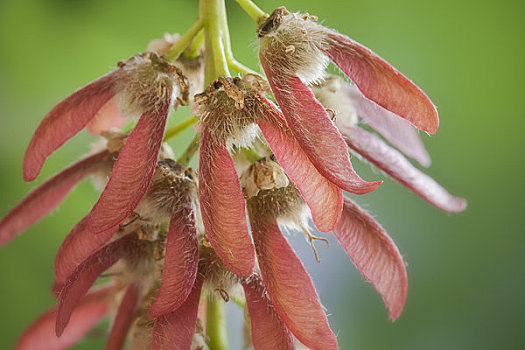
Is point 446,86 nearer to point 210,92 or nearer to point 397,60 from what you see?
point 397,60

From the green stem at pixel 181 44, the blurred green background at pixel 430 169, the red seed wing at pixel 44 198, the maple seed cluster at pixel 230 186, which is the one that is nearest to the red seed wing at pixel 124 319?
the maple seed cluster at pixel 230 186

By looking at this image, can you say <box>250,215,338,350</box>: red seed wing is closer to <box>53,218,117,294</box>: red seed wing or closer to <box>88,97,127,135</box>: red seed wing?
<box>53,218,117,294</box>: red seed wing

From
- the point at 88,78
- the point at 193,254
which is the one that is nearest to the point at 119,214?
the point at 193,254

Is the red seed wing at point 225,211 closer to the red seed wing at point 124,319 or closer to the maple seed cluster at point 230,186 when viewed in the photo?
the maple seed cluster at point 230,186

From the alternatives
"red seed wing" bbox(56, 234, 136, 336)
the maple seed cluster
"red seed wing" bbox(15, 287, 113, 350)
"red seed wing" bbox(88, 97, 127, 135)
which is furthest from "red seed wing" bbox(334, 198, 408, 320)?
"red seed wing" bbox(15, 287, 113, 350)

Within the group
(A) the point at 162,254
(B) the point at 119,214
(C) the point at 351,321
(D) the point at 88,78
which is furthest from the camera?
(C) the point at 351,321
